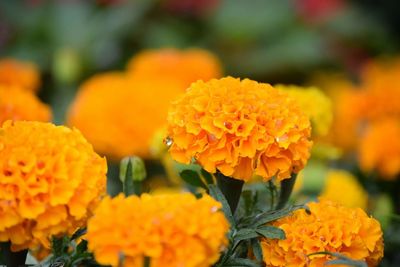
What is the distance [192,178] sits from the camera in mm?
1373

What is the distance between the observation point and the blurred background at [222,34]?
403 cm

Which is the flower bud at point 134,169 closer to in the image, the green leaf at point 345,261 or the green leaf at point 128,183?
the green leaf at point 128,183

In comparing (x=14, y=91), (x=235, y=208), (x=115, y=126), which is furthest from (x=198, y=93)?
(x=115, y=126)

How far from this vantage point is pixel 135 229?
1.01 metres

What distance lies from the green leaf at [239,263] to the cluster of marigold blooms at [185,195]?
0.11 ft

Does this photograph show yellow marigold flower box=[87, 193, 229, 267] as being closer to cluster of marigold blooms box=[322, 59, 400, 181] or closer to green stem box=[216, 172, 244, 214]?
green stem box=[216, 172, 244, 214]

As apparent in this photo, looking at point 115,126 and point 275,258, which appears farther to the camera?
point 115,126

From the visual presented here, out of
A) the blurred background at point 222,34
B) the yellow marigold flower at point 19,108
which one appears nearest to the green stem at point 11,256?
the yellow marigold flower at point 19,108

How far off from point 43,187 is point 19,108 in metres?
0.76

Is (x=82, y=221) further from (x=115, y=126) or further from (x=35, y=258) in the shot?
(x=115, y=126)

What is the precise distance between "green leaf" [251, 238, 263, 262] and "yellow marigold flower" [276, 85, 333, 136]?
0.46 meters

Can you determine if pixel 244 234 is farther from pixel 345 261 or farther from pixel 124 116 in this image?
pixel 124 116

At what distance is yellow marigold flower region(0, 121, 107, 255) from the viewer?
3.52ft

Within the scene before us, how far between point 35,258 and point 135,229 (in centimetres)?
46
